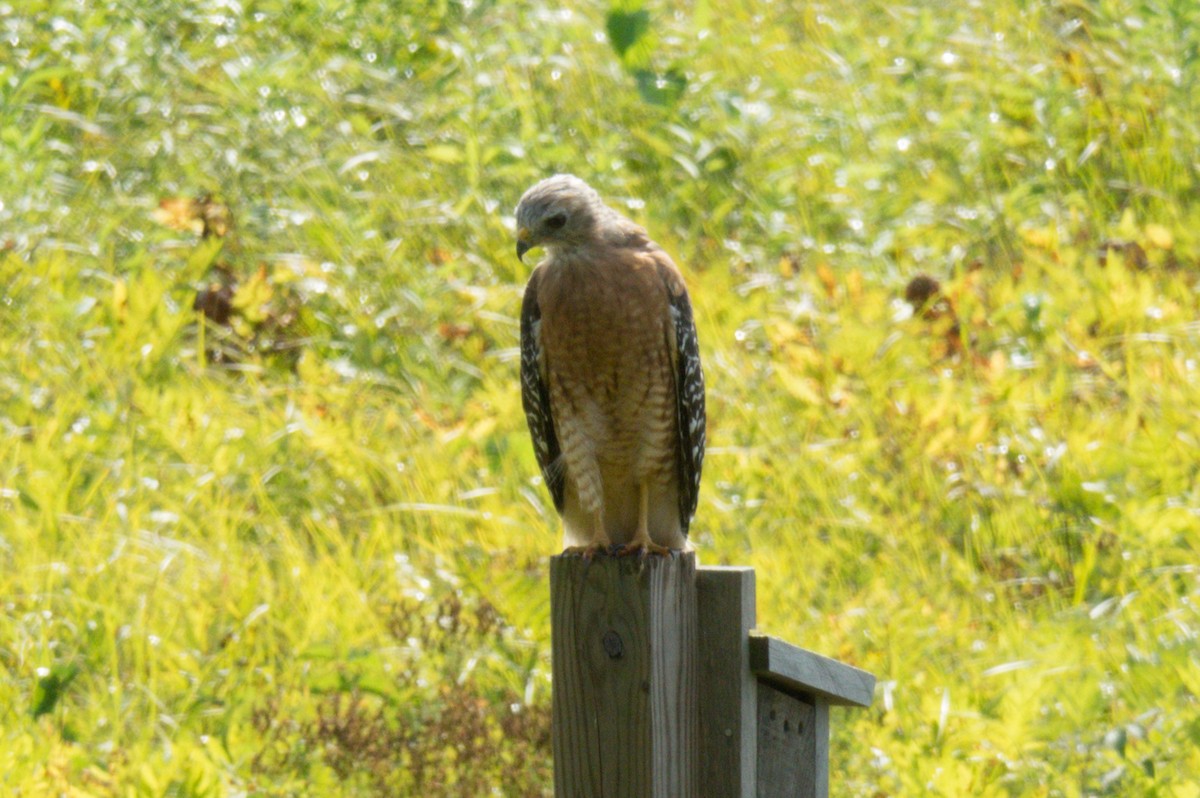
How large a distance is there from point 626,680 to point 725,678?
0.18m

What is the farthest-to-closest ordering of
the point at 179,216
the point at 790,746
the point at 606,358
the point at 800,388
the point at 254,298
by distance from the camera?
the point at 179,216 → the point at 254,298 → the point at 800,388 → the point at 606,358 → the point at 790,746

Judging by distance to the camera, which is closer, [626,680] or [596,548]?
[626,680]

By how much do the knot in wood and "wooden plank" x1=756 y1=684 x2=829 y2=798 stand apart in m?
0.43

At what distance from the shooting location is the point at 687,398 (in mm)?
3953

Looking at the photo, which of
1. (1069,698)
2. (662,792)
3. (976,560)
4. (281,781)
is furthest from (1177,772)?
(281,781)

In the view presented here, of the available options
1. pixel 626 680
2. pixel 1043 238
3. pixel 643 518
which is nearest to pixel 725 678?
pixel 626 680

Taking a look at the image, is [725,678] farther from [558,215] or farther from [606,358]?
[558,215]

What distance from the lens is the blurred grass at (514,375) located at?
4418mm

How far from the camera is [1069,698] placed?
4.10 meters

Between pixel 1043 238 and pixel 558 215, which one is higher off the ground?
pixel 558 215

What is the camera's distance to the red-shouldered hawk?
386cm

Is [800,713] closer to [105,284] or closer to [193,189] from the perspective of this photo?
[105,284]

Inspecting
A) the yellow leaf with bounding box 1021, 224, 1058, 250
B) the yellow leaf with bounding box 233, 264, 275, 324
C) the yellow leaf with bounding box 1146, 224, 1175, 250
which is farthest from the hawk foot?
the yellow leaf with bounding box 1146, 224, 1175, 250

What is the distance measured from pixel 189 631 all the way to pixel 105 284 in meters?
2.68
